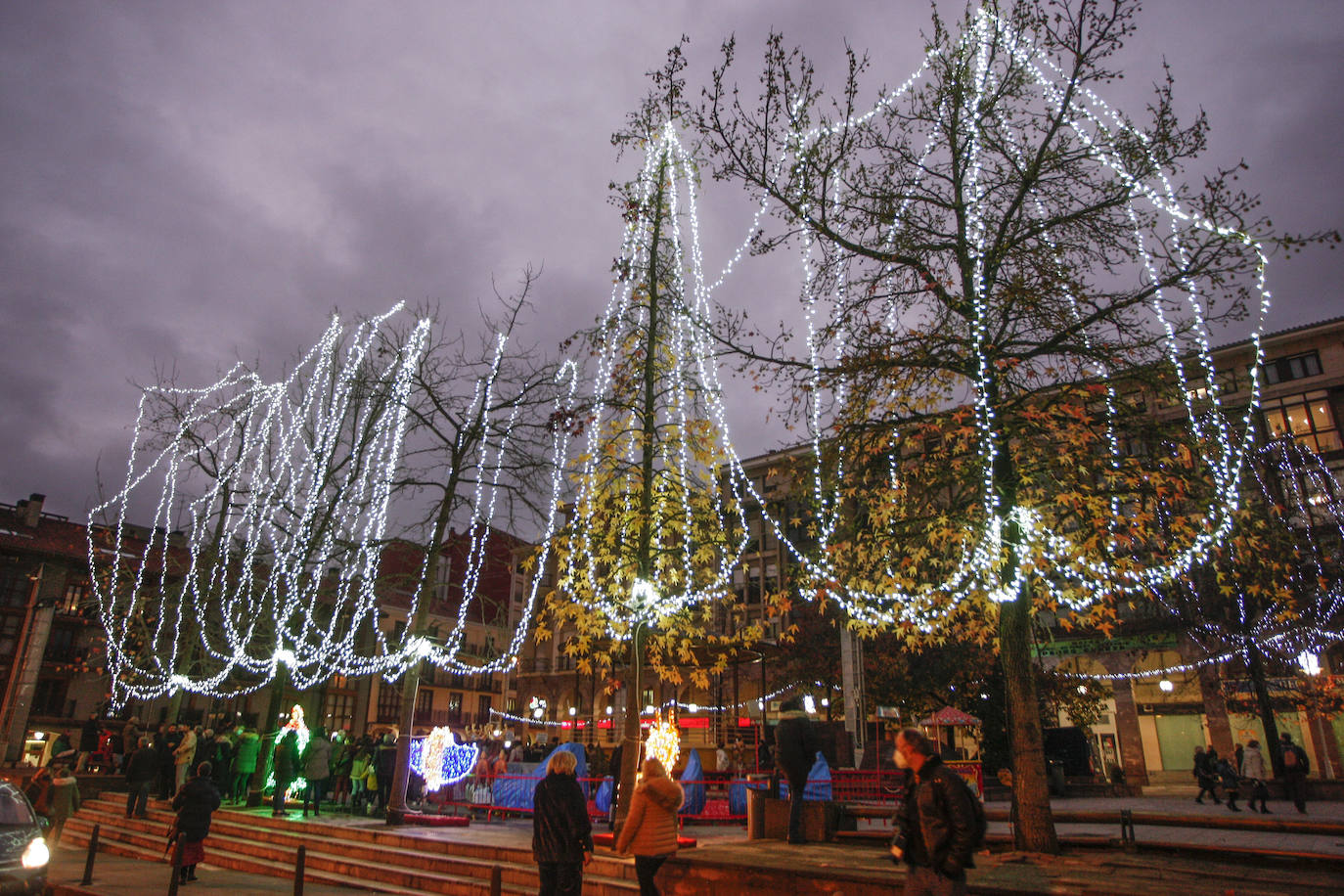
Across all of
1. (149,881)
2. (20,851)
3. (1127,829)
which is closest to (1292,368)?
(1127,829)

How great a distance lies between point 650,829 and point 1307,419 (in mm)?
38077

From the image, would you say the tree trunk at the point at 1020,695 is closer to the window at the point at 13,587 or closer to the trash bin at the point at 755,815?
the trash bin at the point at 755,815

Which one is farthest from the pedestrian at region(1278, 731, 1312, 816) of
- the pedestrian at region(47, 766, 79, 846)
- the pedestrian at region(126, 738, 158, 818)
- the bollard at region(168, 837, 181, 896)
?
the pedestrian at region(126, 738, 158, 818)

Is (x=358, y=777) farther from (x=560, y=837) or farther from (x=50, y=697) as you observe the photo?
(x=50, y=697)

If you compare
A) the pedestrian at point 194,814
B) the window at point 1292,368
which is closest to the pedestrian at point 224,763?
the pedestrian at point 194,814

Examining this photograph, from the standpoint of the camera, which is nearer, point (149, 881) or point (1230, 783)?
point (149, 881)

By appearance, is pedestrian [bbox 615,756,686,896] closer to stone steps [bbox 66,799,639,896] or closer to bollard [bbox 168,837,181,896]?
stone steps [bbox 66,799,639,896]

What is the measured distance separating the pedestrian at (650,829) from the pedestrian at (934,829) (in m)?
2.14

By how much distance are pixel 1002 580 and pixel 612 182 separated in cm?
873

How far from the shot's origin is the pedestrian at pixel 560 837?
632 cm

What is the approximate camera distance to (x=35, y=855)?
8023mm

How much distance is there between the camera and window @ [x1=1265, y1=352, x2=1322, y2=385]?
3325 centimetres

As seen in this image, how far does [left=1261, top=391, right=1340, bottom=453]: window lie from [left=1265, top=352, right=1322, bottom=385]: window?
958mm

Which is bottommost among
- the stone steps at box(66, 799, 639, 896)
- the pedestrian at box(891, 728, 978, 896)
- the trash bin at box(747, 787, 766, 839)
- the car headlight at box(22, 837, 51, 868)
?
the stone steps at box(66, 799, 639, 896)
